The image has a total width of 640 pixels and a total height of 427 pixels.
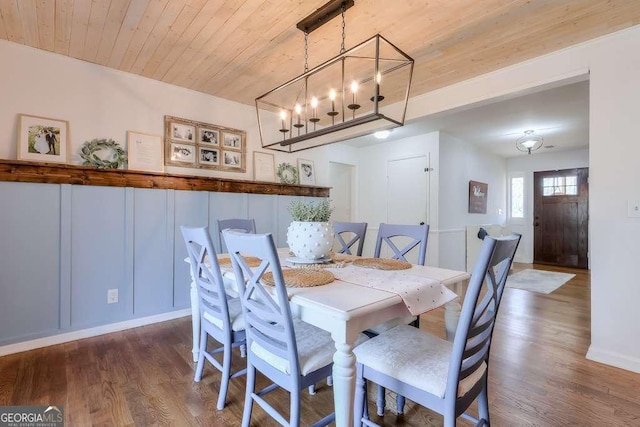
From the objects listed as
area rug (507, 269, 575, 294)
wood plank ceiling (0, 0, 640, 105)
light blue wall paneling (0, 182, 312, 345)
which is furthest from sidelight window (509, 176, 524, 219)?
light blue wall paneling (0, 182, 312, 345)

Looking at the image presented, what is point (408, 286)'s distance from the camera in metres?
1.42

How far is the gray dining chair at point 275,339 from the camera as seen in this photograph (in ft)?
3.95

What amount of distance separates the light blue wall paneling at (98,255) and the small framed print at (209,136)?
3.32ft

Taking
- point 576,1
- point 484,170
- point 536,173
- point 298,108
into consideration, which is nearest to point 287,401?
point 298,108

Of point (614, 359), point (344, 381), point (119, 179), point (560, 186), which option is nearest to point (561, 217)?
point (560, 186)

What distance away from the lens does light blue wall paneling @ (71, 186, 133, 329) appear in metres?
2.54

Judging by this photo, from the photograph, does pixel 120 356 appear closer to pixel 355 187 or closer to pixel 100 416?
pixel 100 416

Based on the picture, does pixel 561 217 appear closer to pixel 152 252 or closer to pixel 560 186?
pixel 560 186

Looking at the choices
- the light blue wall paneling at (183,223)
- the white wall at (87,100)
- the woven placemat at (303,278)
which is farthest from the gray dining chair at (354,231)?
the white wall at (87,100)

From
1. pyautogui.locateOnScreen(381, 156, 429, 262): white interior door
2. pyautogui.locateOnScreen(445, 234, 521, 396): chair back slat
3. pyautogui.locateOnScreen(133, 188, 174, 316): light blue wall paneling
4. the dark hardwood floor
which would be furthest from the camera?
pyautogui.locateOnScreen(381, 156, 429, 262): white interior door

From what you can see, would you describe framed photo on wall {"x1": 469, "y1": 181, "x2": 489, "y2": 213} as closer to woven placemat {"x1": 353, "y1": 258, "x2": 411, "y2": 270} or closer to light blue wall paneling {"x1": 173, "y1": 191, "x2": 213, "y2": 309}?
woven placemat {"x1": 353, "y1": 258, "x2": 411, "y2": 270}

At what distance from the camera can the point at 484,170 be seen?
6164 mm

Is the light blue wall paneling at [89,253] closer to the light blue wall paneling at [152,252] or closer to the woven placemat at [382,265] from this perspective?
the light blue wall paneling at [152,252]

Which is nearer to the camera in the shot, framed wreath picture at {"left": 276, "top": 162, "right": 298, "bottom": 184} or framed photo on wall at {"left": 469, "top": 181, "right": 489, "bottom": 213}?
framed wreath picture at {"left": 276, "top": 162, "right": 298, "bottom": 184}
